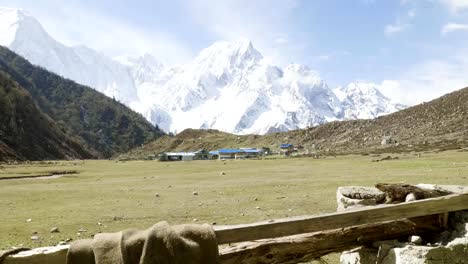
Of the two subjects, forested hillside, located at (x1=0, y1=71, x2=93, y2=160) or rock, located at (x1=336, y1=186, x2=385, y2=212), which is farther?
forested hillside, located at (x1=0, y1=71, x2=93, y2=160)

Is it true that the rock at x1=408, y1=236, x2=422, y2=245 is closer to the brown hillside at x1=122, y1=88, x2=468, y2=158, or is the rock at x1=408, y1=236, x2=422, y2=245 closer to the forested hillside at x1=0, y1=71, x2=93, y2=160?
the brown hillside at x1=122, y1=88, x2=468, y2=158

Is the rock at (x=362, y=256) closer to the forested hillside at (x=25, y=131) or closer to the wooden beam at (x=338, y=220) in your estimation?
the wooden beam at (x=338, y=220)

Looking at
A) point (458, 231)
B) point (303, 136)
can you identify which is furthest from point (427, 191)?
point (303, 136)

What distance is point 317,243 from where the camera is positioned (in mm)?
6523

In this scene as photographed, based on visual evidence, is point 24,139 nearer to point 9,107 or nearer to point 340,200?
point 9,107

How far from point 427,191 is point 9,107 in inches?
6463

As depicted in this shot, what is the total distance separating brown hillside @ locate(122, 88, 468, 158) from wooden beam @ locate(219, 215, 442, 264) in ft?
203

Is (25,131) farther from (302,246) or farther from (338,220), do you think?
(338,220)

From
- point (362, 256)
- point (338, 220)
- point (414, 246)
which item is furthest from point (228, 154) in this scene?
Answer: point (338, 220)

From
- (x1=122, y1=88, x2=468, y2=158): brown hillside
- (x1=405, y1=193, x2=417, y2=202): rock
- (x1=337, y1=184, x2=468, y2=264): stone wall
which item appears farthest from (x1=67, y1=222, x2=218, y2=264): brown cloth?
(x1=122, y1=88, x2=468, y2=158): brown hillside

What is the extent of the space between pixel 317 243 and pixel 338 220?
496 mm

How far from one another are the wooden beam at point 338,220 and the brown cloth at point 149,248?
1.00 ft

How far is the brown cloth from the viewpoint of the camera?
16.9 feet

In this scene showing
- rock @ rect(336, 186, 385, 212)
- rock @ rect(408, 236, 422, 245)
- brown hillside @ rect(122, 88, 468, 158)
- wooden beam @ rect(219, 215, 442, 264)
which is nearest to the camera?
wooden beam @ rect(219, 215, 442, 264)
